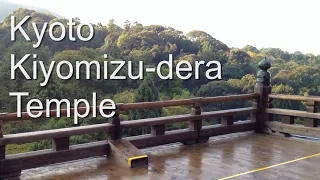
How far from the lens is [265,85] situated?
5809 millimetres

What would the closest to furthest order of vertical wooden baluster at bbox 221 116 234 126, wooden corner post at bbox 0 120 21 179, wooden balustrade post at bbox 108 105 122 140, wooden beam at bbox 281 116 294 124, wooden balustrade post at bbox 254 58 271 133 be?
1. wooden corner post at bbox 0 120 21 179
2. wooden balustrade post at bbox 108 105 122 140
3. vertical wooden baluster at bbox 221 116 234 126
4. wooden beam at bbox 281 116 294 124
5. wooden balustrade post at bbox 254 58 271 133

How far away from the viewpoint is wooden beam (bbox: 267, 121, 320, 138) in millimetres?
5281

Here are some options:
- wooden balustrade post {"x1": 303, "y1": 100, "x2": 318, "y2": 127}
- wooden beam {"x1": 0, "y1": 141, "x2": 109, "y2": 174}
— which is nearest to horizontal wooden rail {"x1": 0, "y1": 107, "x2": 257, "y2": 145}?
wooden beam {"x1": 0, "y1": 141, "x2": 109, "y2": 174}

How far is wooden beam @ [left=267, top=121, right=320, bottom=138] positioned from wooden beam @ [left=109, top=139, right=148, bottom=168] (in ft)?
8.51

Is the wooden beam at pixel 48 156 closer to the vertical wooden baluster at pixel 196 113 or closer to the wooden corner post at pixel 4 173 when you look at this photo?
the wooden corner post at pixel 4 173

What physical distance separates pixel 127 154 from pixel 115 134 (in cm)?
44

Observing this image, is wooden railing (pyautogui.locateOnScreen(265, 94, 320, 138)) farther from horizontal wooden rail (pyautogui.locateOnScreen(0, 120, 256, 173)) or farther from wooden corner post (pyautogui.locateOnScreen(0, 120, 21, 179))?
wooden corner post (pyautogui.locateOnScreen(0, 120, 21, 179))

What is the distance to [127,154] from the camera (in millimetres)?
3791

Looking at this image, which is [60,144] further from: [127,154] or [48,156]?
[127,154]

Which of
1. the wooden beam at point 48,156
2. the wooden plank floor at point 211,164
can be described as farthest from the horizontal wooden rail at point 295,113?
the wooden beam at point 48,156

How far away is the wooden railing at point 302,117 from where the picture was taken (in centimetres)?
526

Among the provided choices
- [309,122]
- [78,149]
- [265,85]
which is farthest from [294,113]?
[78,149]

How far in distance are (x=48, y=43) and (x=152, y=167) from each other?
30.8 m

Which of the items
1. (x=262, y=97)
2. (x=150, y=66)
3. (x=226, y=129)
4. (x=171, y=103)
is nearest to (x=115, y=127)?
(x=171, y=103)
